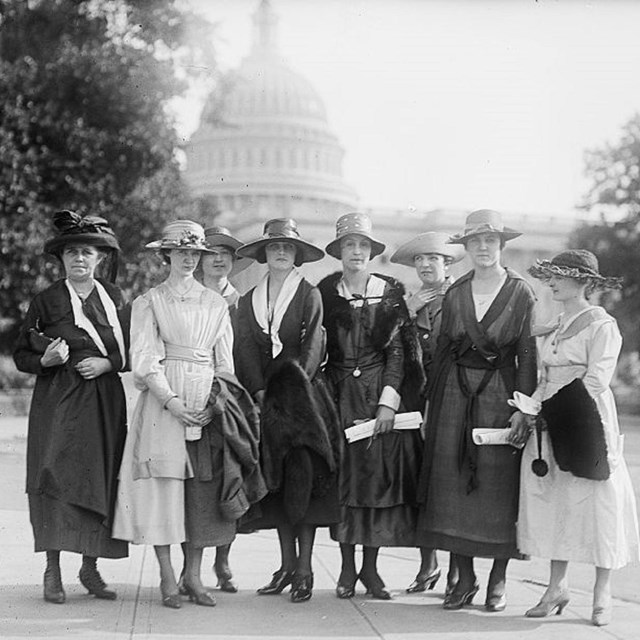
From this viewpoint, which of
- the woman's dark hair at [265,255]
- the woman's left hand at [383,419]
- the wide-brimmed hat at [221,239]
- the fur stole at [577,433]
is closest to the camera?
the fur stole at [577,433]

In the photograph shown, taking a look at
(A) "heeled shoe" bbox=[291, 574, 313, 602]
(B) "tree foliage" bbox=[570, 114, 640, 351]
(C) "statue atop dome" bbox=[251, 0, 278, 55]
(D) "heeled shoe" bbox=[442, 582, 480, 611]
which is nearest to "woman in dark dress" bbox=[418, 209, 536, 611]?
(D) "heeled shoe" bbox=[442, 582, 480, 611]

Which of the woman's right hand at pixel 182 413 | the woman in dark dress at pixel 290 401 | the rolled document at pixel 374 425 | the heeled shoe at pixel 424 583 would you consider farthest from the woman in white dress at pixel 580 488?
the woman's right hand at pixel 182 413

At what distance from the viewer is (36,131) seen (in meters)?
21.3

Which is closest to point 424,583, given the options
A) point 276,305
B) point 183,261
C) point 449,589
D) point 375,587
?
point 449,589

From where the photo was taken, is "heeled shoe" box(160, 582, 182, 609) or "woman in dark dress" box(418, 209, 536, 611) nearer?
"heeled shoe" box(160, 582, 182, 609)

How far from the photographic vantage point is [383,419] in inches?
246

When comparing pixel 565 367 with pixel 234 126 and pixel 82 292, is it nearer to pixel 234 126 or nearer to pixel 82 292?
pixel 82 292

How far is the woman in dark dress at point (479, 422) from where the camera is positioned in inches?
238

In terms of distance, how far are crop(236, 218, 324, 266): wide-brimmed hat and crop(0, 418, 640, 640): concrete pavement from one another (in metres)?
2.08

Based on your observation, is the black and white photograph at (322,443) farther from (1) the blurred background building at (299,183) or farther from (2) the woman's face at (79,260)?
(1) the blurred background building at (299,183)

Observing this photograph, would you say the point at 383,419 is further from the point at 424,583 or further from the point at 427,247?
the point at 427,247

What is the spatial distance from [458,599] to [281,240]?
92.3 inches

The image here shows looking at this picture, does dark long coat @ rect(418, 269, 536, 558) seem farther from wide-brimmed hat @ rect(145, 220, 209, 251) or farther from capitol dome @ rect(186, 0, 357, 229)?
capitol dome @ rect(186, 0, 357, 229)

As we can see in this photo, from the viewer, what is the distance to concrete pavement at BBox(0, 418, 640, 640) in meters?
5.38
